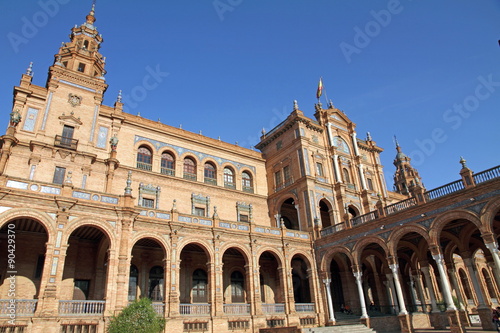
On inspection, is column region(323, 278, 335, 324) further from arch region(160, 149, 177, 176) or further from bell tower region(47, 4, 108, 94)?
bell tower region(47, 4, 108, 94)

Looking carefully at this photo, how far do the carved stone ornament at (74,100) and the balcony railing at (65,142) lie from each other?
291 centimetres

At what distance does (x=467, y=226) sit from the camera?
20.8 metres

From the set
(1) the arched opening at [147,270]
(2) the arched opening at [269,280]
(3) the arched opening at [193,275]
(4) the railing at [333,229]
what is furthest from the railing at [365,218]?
(1) the arched opening at [147,270]

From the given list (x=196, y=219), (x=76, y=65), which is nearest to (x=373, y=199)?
(x=196, y=219)

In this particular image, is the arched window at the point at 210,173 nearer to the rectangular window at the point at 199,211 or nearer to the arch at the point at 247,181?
the rectangular window at the point at 199,211

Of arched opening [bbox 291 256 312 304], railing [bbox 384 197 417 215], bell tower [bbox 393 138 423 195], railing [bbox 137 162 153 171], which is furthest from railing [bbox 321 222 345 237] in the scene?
bell tower [bbox 393 138 423 195]

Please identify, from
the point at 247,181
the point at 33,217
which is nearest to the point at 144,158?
the point at 247,181

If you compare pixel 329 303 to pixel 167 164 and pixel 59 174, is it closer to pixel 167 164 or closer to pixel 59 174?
pixel 167 164

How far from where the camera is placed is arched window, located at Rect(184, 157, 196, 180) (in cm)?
2858

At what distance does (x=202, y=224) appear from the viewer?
73.0ft

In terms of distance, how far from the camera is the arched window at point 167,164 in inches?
1088

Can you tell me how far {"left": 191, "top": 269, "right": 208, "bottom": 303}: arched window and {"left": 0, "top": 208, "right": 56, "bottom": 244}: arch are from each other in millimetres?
A: 10620

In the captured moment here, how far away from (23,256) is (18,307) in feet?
16.6

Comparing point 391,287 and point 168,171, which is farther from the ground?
point 168,171
